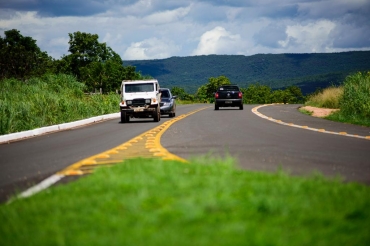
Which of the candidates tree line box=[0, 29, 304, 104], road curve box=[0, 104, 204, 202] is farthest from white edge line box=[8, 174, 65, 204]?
tree line box=[0, 29, 304, 104]

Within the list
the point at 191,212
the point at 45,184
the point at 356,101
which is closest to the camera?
the point at 191,212

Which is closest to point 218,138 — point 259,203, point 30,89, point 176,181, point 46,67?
point 176,181

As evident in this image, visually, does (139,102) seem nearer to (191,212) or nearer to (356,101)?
(356,101)

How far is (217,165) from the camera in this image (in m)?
8.76

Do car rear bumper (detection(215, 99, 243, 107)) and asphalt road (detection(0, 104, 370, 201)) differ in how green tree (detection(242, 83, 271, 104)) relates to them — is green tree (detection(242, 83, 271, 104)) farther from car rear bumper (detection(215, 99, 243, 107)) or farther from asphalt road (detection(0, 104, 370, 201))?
asphalt road (detection(0, 104, 370, 201))

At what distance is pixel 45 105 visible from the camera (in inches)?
1078

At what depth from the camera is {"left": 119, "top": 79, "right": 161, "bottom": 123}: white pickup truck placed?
1158 inches

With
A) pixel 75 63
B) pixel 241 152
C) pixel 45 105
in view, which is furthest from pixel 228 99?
pixel 75 63

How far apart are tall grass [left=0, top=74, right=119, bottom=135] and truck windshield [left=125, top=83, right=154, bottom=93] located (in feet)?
9.29

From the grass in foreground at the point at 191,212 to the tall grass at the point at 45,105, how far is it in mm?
14951

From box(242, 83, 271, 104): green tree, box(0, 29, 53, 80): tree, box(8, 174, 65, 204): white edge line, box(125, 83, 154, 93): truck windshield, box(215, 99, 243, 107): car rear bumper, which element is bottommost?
box(242, 83, 271, 104): green tree

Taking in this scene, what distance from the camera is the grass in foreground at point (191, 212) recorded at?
4617 millimetres

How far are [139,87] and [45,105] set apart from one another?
501 centimetres

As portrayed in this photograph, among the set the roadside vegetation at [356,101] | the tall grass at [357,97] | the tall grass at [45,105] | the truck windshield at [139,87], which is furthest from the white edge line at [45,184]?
the truck windshield at [139,87]
